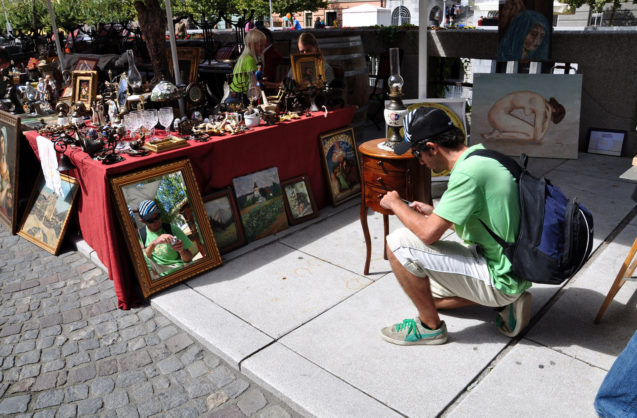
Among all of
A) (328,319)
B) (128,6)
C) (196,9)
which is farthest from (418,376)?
(196,9)

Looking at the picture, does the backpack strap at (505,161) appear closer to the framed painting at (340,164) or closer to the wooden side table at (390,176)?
the wooden side table at (390,176)

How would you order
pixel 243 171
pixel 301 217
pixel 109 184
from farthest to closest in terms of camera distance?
pixel 301 217 < pixel 243 171 < pixel 109 184

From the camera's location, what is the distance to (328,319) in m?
3.21

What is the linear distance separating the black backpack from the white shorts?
24 centimetres

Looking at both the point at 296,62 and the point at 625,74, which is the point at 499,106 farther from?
the point at 296,62

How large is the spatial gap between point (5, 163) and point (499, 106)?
5.69 m

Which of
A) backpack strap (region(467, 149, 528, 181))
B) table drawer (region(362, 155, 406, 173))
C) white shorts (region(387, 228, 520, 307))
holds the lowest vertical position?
white shorts (region(387, 228, 520, 307))

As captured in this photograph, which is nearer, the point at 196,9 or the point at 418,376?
the point at 418,376

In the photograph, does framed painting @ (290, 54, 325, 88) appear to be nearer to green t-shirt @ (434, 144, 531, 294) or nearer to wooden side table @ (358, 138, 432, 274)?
wooden side table @ (358, 138, 432, 274)

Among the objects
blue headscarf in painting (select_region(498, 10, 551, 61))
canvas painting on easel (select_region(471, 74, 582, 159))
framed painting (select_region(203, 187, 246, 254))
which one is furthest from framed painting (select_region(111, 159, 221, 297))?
blue headscarf in painting (select_region(498, 10, 551, 61))

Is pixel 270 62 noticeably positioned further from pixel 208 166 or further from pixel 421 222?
pixel 421 222

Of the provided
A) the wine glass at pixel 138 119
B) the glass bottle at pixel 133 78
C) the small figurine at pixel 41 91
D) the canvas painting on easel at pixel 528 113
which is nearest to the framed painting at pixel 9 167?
the small figurine at pixel 41 91

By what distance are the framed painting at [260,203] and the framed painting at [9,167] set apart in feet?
7.11

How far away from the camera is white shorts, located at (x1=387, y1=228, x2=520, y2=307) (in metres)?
2.59
